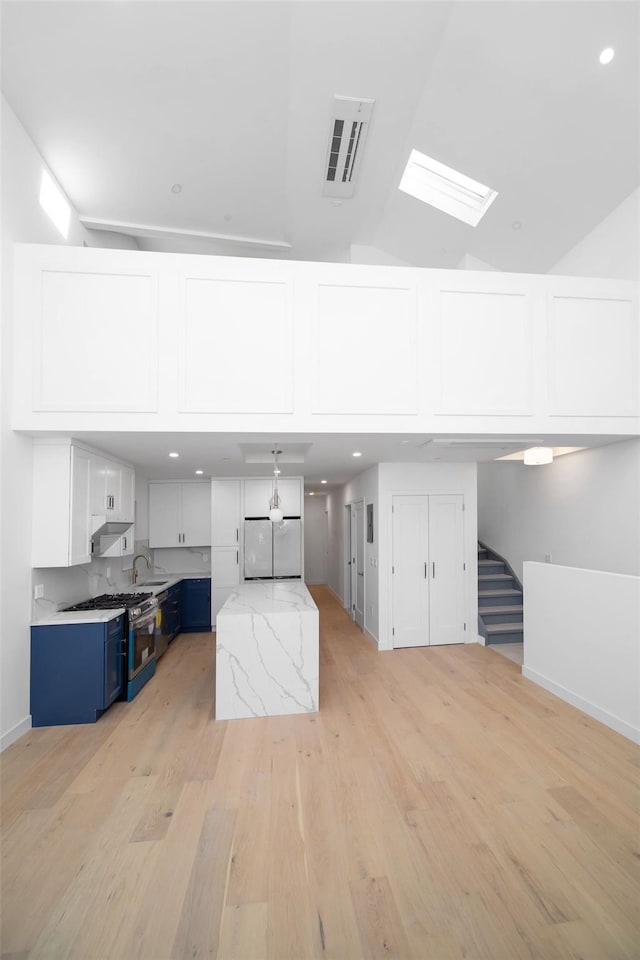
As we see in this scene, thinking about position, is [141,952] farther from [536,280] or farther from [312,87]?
[312,87]

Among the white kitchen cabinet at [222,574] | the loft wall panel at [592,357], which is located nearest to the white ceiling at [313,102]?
the loft wall panel at [592,357]

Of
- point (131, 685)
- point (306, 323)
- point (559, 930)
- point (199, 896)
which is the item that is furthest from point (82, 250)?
point (559, 930)

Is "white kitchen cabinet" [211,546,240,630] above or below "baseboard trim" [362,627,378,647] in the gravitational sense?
A: above

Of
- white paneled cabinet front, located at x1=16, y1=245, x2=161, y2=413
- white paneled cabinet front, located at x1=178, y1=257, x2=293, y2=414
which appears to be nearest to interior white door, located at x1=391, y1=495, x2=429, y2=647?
white paneled cabinet front, located at x1=178, y1=257, x2=293, y2=414

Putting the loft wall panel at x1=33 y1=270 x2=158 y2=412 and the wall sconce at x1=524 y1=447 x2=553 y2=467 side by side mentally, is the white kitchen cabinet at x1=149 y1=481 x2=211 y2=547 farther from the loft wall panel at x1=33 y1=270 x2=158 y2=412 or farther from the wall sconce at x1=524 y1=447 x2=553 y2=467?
the wall sconce at x1=524 y1=447 x2=553 y2=467

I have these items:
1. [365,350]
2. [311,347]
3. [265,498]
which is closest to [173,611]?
[265,498]

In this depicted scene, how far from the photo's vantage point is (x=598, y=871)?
6.50 ft

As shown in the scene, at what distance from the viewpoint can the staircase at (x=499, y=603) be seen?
563 centimetres

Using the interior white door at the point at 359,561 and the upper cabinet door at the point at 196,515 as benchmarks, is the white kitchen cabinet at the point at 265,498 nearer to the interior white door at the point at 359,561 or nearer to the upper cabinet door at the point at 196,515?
the upper cabinet door at the point at 196,515

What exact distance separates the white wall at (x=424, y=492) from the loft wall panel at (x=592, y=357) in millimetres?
A: 2035

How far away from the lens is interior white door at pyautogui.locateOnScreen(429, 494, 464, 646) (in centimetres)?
562

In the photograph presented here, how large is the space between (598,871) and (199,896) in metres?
1.73

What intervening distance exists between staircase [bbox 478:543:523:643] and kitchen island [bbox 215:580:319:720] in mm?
2881

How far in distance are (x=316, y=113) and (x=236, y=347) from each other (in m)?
2.02
